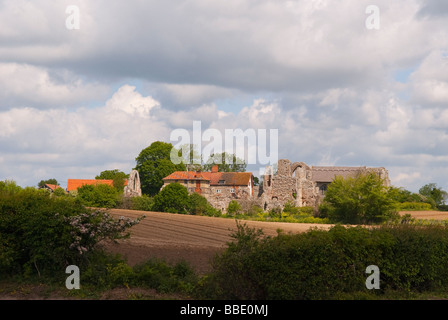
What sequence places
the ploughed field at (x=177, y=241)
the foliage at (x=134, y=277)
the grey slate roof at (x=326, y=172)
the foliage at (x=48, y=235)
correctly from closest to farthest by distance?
the foliage at (x=134, y=277) < the foliage at (x=48, y=235) < the ploughed field at (x=177, y=241) < the grey slate roof at (x=326, y=172)

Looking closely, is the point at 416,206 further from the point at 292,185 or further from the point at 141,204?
the point at 141,204

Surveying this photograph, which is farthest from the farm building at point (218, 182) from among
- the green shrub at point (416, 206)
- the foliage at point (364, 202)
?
the foliage at point (364, 202)

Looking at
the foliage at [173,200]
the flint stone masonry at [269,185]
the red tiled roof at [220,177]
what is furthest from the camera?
the red tiled roof at [220,177]

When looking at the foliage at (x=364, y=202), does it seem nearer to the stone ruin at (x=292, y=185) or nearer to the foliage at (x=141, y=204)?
the foliage at (x=141, y=204)

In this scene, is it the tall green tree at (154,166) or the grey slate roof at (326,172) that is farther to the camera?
the grey slate roof at (326,172)

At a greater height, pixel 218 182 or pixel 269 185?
pixel 218 182

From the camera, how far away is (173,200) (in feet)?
156

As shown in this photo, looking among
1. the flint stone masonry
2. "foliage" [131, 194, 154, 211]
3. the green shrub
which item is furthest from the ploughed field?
the green shrub

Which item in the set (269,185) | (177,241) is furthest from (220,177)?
(177,241)

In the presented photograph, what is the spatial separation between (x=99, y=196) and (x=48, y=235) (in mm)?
34408

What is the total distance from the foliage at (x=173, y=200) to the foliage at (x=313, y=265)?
35087mm

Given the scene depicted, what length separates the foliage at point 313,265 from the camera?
1170cm

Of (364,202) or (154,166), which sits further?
(154,166)
